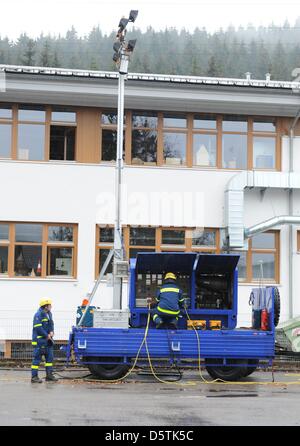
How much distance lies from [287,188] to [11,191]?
332 inches

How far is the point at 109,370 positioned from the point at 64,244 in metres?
7.48

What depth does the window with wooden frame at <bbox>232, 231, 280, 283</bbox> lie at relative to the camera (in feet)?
72.4

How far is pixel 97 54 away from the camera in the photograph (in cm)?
8444

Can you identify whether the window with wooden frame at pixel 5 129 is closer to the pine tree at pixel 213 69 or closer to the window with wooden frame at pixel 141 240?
the window with wooden frame at pixel 141 240

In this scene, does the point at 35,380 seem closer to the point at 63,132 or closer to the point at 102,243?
the point at 102,243

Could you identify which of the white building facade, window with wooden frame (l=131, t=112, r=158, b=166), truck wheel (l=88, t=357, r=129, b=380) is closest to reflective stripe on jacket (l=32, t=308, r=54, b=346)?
truck wheel (l=88, t=357, r=129, b=380)

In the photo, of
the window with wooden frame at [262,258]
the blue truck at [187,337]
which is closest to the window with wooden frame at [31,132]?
the window with wooden frame at [262,258]

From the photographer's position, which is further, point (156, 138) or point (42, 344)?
point (156, 138)

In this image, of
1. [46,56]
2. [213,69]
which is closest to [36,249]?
[46,56]

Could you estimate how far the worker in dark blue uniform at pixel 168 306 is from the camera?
48.1ft

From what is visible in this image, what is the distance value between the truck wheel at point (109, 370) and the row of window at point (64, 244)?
694 cm

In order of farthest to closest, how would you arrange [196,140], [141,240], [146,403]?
[196,140]
[141,240]
[146,403]

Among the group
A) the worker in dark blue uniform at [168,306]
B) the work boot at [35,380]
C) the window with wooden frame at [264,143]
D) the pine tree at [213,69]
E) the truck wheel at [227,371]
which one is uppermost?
the pine tree at [213,69]

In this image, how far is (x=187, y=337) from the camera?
14.5m
